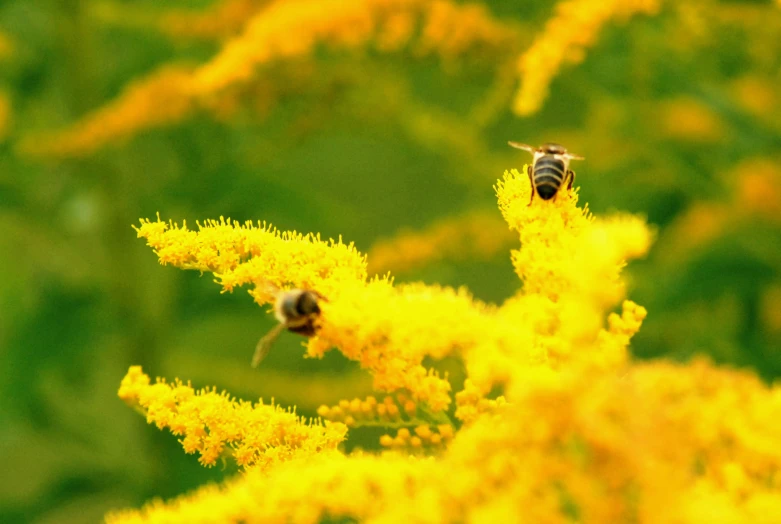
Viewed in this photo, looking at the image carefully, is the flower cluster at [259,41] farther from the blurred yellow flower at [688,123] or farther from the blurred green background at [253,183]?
the blurred yellow flower at [688,123]

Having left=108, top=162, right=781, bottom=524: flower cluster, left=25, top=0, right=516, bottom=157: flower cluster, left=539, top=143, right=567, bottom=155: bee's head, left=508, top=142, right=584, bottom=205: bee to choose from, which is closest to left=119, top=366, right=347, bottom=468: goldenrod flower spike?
left=108, top=162, right=781, bottom=524: flower cluster

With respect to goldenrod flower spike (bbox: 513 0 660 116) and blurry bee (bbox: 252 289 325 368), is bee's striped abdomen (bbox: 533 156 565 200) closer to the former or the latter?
blurry bee (bbox: 252 289 325 368)

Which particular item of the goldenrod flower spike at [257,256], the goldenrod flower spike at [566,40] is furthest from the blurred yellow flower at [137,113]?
the goldenrod flower spike at [257,256]

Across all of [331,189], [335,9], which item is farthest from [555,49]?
[331,189]

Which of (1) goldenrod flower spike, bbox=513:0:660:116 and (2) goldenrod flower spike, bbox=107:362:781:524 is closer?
(2) goldenrod flower spike, bbox=107:362:781:524

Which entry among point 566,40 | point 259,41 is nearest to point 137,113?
point 259,41
